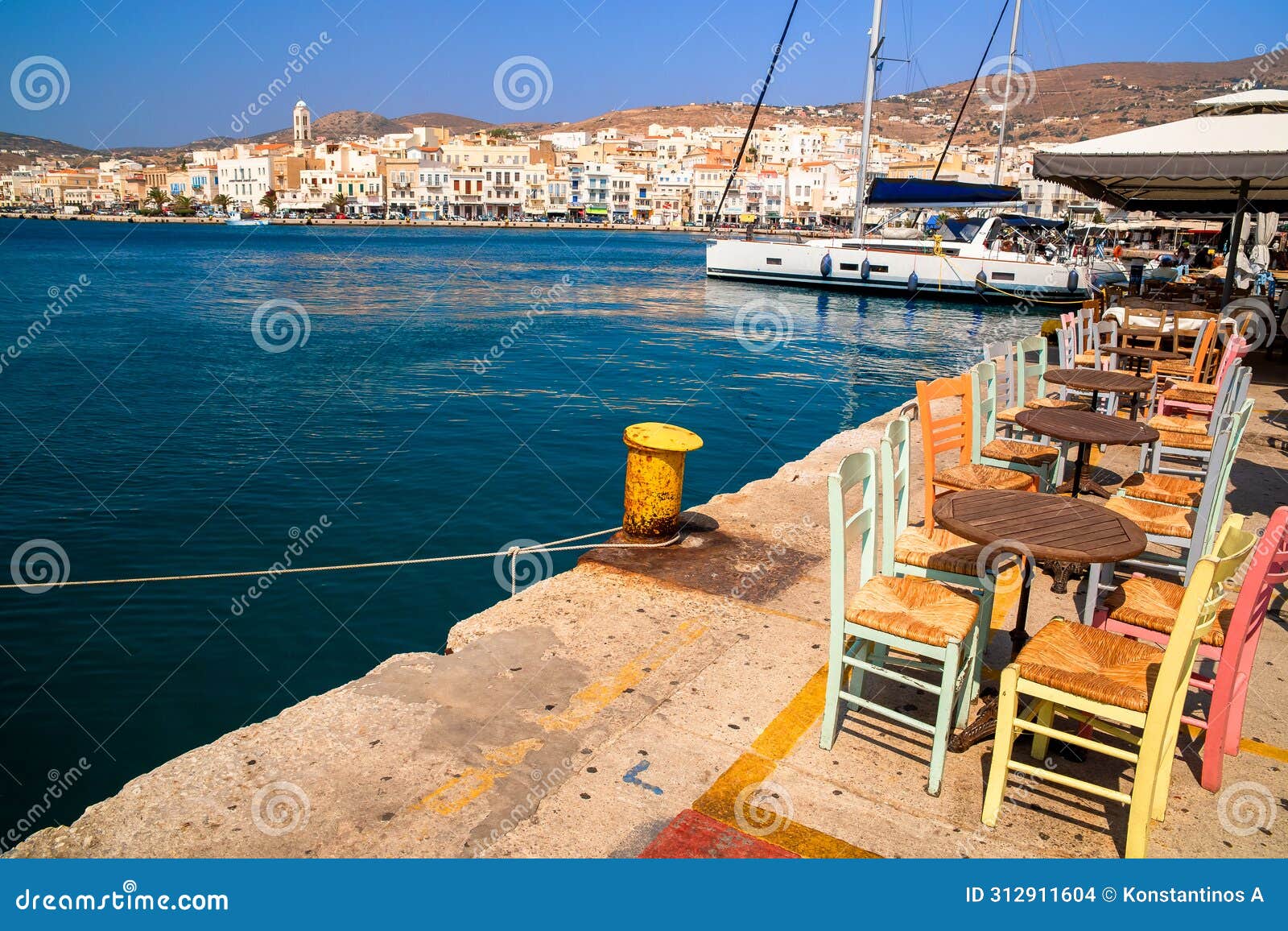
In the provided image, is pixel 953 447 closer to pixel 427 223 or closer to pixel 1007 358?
pixel 1007 358

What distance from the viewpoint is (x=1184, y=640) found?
2660mm

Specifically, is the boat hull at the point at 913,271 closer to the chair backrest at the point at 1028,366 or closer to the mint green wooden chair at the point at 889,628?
the chair backrest at the point at 1028,366

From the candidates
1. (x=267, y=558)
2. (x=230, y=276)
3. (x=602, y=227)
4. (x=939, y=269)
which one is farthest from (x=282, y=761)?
(x=602, y=227)

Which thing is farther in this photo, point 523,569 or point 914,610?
point 523,569

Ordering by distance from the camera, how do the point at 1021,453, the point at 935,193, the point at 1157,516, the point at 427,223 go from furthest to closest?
the point at 427,223
the point at 935,193
the point at 1021,453
the point at 1157,516

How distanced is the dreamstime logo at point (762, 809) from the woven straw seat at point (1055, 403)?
449 cm

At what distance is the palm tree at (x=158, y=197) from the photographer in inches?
5969

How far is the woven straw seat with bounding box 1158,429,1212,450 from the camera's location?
6160 millimetres

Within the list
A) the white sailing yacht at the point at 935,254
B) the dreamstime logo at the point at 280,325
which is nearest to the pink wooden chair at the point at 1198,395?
the dreamstime logo at the point at 280,325

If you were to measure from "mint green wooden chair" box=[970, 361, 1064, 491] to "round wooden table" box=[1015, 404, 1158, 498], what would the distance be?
20 centimetres
